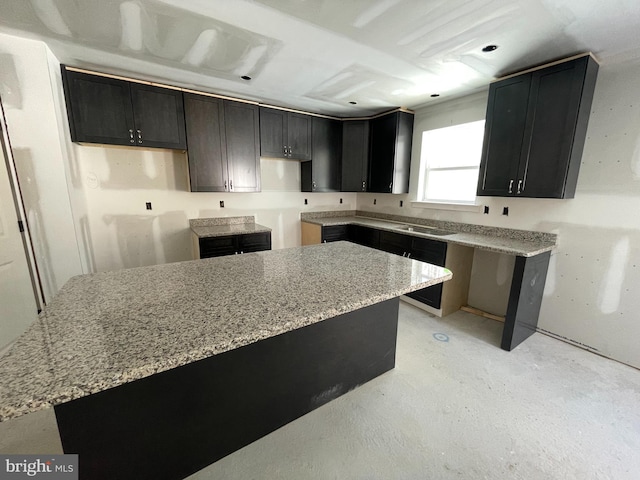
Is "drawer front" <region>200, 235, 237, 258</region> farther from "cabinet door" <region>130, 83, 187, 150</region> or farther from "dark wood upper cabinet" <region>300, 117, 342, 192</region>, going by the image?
"dark wood upper cabinet" <region>300, 117, 342, 192</region>

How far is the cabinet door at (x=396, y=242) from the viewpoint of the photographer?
129 inches

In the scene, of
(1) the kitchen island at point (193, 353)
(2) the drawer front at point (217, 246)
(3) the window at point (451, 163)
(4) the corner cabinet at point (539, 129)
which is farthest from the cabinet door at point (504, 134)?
(2) the drawer front at point (217, 246)

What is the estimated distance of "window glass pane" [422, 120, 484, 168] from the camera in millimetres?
3143

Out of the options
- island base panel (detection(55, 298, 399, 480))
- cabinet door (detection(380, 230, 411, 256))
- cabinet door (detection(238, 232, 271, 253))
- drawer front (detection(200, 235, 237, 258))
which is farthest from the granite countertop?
cabinet door (detection(380, 230, 411, 256))

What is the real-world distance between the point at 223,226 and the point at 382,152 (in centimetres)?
250

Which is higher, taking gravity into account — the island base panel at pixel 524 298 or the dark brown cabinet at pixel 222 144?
the dark brown cabinet at pixel 222 144

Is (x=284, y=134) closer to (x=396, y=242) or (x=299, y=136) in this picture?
(x=299, y=136)

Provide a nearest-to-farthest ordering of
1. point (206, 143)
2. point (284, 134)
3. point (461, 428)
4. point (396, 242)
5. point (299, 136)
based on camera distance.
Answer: point (461, 428), point (206, 143), point (396, 242), point (284, 134), point (299, 136)

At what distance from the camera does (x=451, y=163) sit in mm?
3416

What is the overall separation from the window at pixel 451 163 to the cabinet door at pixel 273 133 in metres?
1.94

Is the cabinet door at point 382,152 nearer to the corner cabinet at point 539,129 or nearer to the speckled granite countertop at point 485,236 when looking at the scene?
the speckled granite countertop at point 485,236

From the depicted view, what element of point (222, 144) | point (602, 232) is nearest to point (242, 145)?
point (222, 144)

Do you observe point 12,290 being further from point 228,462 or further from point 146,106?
point 228,462

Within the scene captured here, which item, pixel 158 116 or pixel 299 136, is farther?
pixel 299 136
